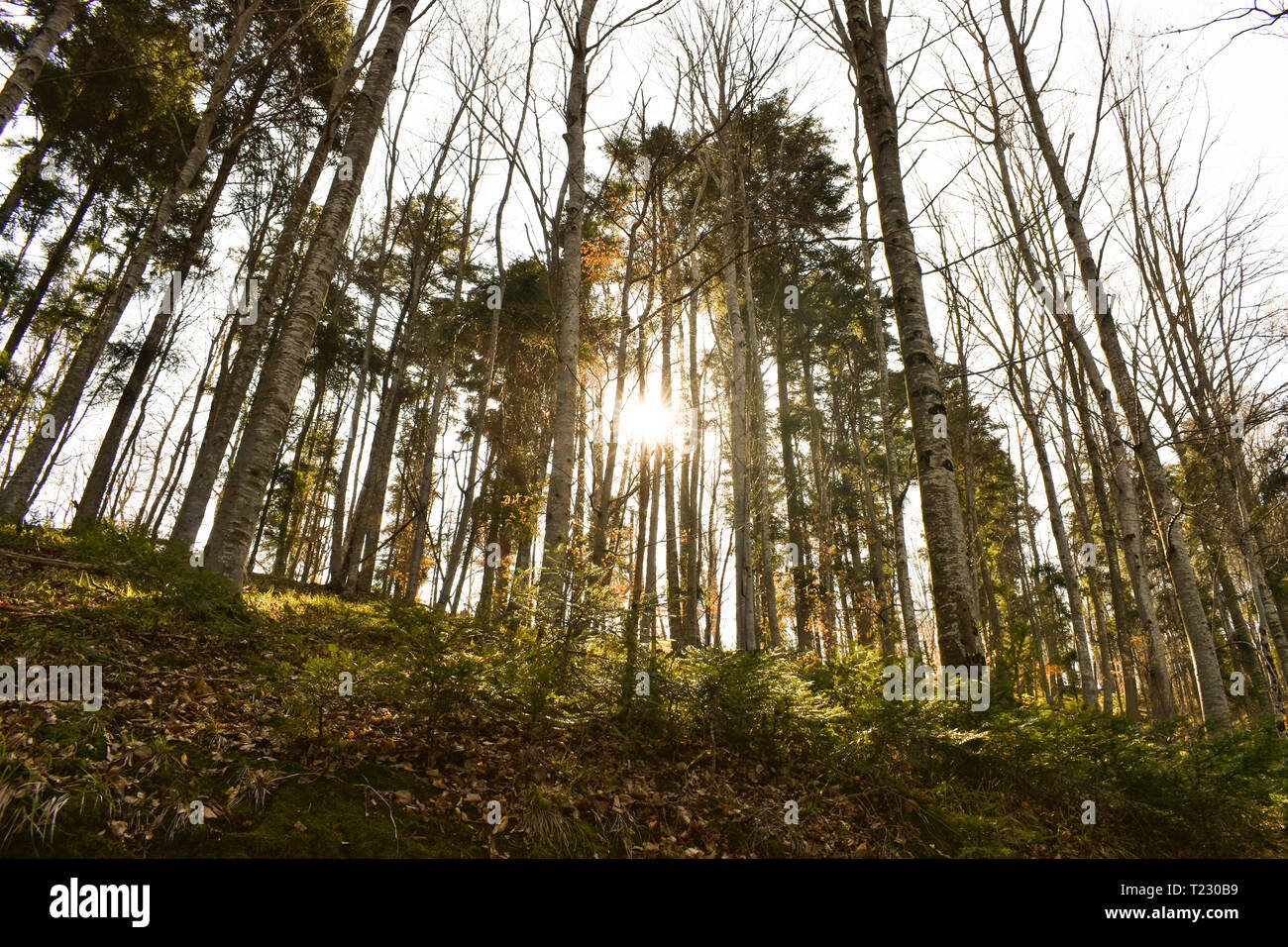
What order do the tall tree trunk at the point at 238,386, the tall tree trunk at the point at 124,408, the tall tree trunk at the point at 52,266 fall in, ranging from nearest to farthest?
the tall tree trunk at the point at 238,386
the tall tree trunk at the point at 124,408
the tall tree trunk at the point at 52,266

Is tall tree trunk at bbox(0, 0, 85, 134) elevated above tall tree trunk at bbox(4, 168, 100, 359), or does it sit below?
below

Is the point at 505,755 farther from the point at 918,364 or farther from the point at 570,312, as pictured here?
the point at 570,312

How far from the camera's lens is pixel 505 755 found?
3.56m

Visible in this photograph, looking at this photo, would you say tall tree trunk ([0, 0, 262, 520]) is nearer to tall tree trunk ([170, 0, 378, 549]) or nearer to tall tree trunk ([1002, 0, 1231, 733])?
tall tree trunk ([170, 0, 378, 549])

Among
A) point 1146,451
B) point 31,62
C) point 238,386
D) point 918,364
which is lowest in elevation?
point 918,364

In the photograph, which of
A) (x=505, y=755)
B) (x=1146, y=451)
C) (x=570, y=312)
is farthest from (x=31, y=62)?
(x=1146, y=451)

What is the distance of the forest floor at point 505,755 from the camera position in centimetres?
252

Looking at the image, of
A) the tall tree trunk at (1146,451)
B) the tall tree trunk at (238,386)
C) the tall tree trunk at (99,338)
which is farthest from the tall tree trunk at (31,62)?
the tall tree trunk at (1146,451)

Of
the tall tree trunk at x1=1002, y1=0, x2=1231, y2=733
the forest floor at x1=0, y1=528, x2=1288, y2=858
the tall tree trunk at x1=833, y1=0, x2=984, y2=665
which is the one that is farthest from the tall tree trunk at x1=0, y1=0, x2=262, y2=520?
the tall tree trunk at x1=1002, y1=0, x2=1231, y2=733

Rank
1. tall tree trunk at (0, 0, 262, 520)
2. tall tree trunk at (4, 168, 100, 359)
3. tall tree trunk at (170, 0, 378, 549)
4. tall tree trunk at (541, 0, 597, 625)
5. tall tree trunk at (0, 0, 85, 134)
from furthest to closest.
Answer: tall tree trunk at (4, 168, 100, 359), tall tree trunk at (170, 0, 378, 549), tall tree trunk at (0, 0, 262, 520), tall tree trunk at (541, 0, 597, 625), tall tree trunk at (0, 0, 85, 134)

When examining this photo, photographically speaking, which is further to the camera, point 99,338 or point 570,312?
point 99,338

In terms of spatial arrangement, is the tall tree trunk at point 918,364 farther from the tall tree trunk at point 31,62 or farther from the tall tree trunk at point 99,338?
the tall tree trunk at point 99,338

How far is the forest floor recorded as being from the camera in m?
2.52
